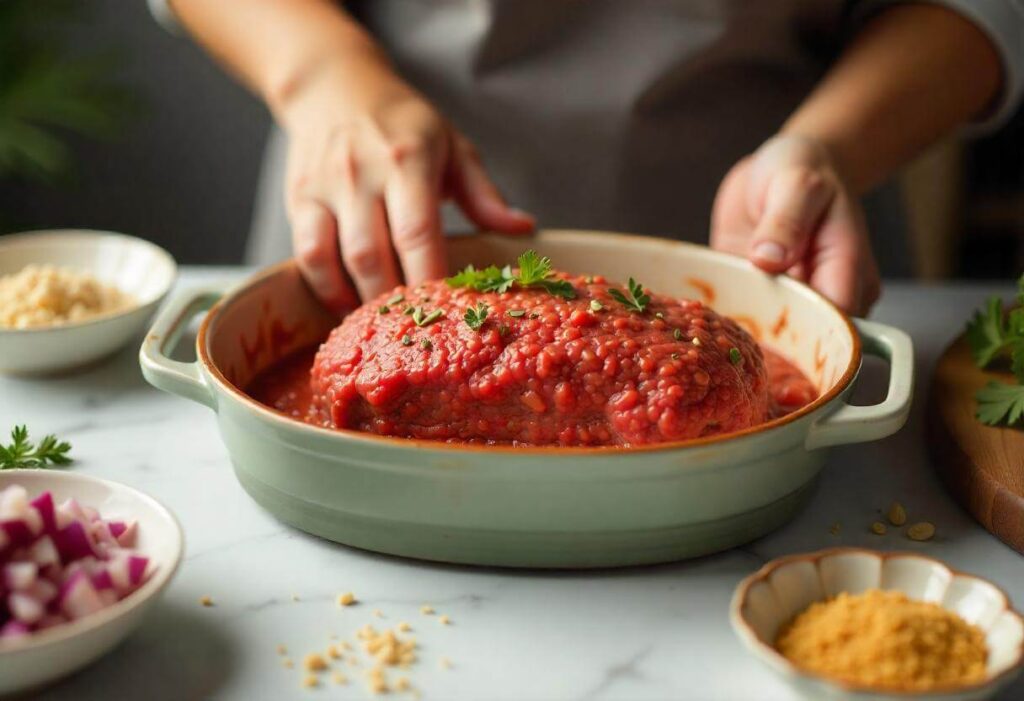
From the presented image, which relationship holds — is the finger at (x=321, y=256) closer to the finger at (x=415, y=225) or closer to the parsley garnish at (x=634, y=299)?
the finger at (x=415, y=225)

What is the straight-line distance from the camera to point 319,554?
1.40m

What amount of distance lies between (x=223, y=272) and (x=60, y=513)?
1.43 m

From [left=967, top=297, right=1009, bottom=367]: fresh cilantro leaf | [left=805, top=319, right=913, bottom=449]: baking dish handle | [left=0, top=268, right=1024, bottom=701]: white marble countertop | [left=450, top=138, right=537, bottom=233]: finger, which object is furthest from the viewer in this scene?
[left=450, top=138, right=537, bottom=233]: finger

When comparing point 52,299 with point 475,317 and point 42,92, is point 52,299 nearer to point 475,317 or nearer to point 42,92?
point 475,317

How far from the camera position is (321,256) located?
1.90 meters

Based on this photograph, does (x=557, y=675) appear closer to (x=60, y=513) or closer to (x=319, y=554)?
(x=319, y=554)

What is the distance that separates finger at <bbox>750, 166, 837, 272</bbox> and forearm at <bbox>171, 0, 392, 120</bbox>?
2.46 ft

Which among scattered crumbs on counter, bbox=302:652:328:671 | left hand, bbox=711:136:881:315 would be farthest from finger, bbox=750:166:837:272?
scattered crumbs on counter, bbox=302:652:328:671

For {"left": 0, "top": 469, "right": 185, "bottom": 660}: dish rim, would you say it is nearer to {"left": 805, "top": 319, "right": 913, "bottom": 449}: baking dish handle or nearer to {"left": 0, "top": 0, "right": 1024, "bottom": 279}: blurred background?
{"left": 805, "top": 319, "right": 913, "bottom": 449}: baking dish handle

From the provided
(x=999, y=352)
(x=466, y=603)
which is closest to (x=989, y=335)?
(x=999, y=352)

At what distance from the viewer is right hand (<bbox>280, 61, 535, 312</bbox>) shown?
1.87 m

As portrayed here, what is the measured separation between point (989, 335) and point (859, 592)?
0.78 m

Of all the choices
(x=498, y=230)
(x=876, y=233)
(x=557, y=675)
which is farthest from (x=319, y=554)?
(x=876, y=233)

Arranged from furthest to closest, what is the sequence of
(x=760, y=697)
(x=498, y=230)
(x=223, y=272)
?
(x=223, y=272) → (x=498, y=230) → (x=760, y=697)
